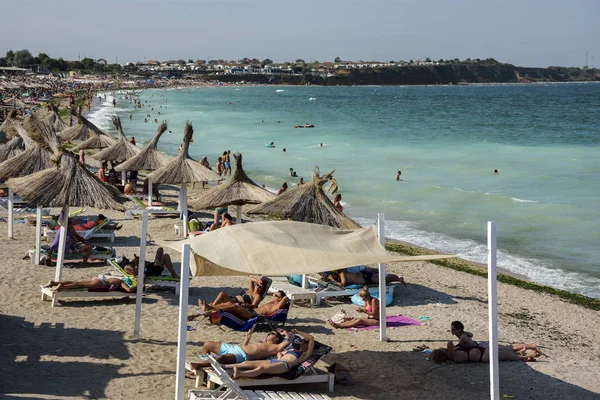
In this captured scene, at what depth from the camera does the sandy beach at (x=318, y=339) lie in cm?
654

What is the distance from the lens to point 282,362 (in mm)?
6266

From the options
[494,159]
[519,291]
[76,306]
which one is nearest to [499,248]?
[519,291]

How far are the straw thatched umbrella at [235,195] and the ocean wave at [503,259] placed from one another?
160 inches

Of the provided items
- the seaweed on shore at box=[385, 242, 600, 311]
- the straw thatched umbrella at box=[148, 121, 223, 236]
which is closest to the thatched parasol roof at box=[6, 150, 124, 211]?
the straw thatched umbrella at box=[148, 121, 223, 236]

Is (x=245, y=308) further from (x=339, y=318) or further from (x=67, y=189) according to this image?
(x=67, y=189)

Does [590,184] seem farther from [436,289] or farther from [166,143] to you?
[166,143]

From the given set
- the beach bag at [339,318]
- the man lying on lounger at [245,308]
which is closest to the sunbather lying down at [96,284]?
the man lying on lounger at [245,308]

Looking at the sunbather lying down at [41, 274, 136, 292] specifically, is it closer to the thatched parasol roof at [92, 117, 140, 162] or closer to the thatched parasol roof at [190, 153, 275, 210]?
the thatched parasol roof at [190, 153, 275, 210]

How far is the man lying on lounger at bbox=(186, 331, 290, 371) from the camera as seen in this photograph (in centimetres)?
628

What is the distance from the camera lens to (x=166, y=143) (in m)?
38.7

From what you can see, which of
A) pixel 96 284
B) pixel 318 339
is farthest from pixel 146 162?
pixel 318 339

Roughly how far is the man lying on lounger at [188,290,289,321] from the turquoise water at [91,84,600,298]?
6.59 meters

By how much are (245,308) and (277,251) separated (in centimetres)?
202

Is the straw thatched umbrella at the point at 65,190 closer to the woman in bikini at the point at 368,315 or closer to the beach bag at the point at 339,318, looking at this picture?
the beach bag at the point at 339,318
